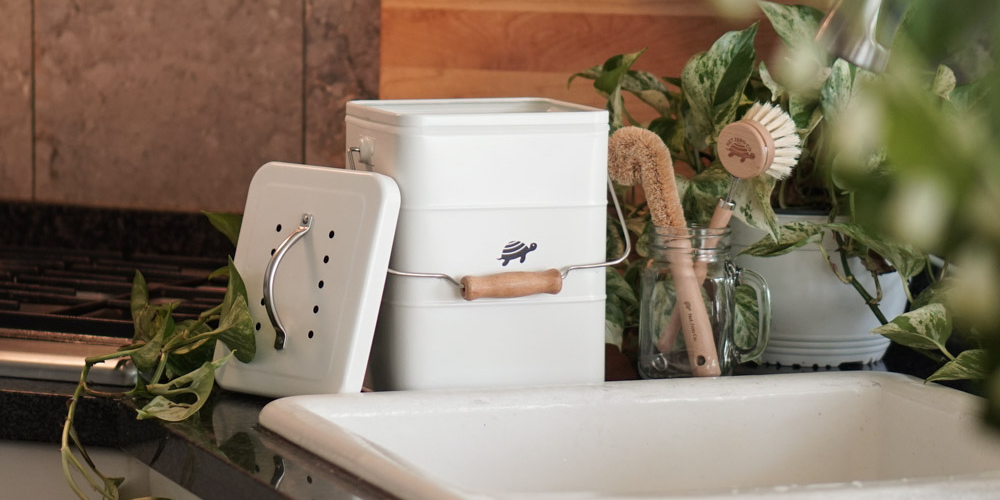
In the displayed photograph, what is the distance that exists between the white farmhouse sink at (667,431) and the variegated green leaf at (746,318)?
0.31 ft

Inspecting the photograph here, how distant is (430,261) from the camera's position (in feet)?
2.93

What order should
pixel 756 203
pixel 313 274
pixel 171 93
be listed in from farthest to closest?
1. pixel 171 93
2. pixel 756 203
3. pixel 313 274

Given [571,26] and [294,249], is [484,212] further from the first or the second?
[571,26]

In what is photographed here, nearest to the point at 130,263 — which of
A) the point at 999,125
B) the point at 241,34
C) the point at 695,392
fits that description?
the point at 241,34

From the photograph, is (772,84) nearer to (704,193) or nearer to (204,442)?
(704,193)

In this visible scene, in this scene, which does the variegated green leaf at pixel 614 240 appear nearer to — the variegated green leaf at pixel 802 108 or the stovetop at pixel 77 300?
the variegated green leaf at pixel 802 108

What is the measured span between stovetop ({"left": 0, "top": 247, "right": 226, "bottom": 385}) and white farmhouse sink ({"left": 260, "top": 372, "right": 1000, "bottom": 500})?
0.30 metres

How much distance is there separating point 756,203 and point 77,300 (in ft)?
2.72

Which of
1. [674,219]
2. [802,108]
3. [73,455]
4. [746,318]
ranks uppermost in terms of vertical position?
[802,108]

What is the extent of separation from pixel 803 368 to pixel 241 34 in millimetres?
1083

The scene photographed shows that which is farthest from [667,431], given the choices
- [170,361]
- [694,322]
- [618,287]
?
[170,361]

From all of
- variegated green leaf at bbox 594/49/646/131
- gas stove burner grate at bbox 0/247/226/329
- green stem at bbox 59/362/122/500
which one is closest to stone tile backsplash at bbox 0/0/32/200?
gas stove burner grate at bbox 0/247/226/329

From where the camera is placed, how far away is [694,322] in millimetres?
971

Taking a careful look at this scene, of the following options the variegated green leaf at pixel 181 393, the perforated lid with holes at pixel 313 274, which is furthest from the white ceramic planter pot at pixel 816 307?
the variegated green leaf at pixel 181 393
